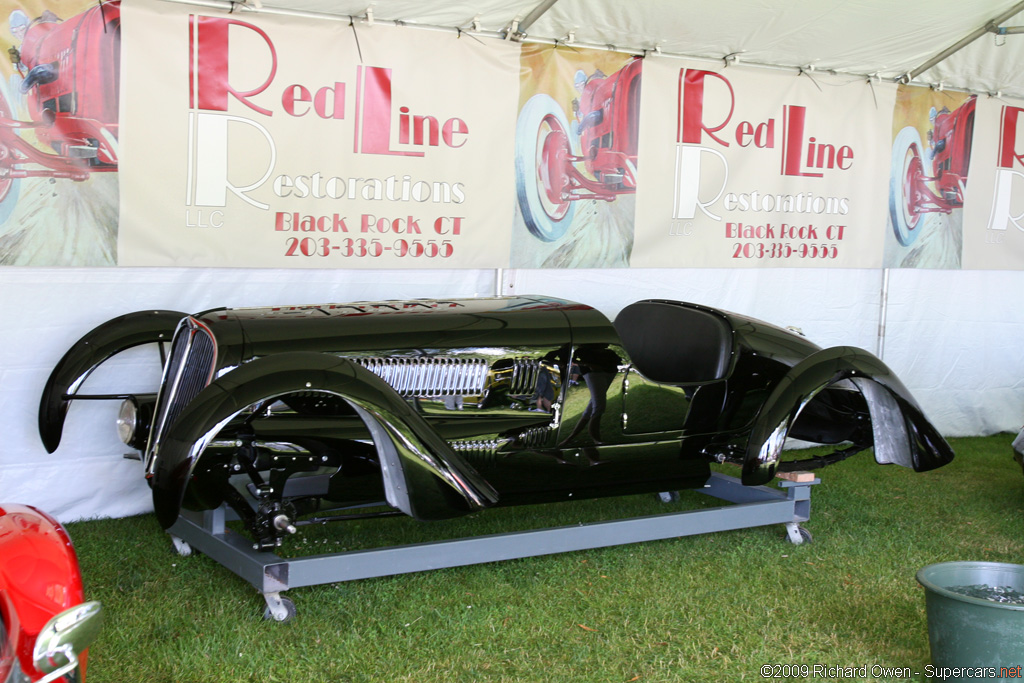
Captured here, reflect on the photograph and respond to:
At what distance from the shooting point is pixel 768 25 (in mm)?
5512

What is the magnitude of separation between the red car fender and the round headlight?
148 centimetres

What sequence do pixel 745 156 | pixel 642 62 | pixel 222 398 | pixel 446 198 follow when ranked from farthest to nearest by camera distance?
1. pixel 745 156
2. pixel 642 62
3. pixel 446 198
4. pixel 222 398

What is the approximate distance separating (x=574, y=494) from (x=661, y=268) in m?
2.34

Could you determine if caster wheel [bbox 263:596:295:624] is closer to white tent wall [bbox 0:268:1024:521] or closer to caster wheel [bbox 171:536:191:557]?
caster wheel [bbox 171:536:191:557]

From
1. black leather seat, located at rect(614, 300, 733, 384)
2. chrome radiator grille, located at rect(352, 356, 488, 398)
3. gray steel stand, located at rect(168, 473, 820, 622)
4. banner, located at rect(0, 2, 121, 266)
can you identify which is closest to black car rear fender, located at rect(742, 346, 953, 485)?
black leather seat, located at rect(614, 300, 733, 384)

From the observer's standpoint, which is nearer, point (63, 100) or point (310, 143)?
point (63, 100)

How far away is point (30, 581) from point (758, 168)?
5242 millimetres

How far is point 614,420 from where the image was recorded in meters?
4.01

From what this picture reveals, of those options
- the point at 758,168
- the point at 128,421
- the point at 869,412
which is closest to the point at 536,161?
the point at 758,168

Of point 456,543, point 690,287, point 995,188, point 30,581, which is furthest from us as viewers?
point 995,188

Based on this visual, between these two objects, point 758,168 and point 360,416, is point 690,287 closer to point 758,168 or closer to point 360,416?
point 758,168

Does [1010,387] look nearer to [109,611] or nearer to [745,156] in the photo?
[745,156]

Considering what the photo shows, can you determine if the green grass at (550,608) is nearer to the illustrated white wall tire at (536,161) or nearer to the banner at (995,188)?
the illustrated white wall tire at (536,161)

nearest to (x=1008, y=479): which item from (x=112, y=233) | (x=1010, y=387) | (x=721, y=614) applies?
(x=1010, y=387)
